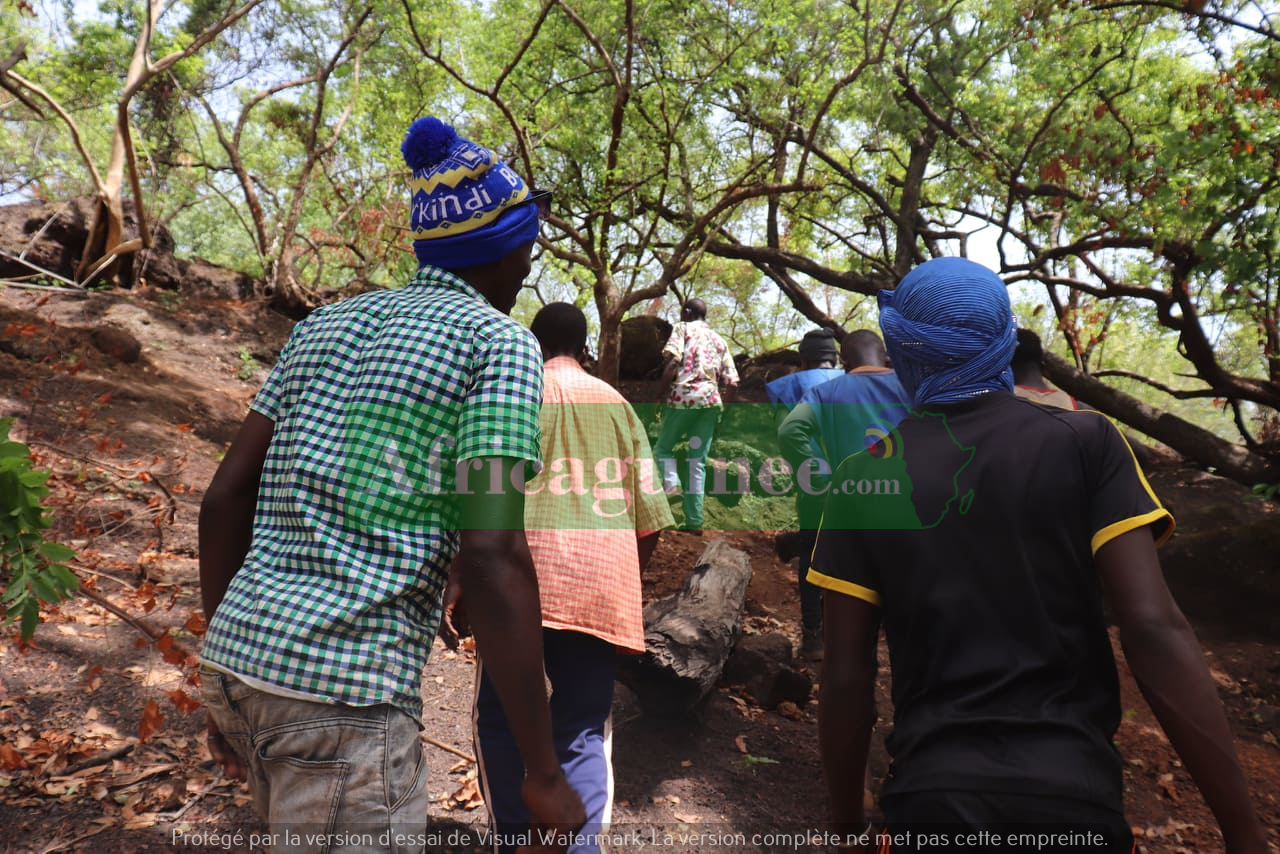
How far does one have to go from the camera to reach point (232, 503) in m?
1.54

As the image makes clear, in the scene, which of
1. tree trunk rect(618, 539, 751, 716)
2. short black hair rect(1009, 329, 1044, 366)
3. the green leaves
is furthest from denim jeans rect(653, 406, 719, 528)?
the green leaves

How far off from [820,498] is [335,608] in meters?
3.89

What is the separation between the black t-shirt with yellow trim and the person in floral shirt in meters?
5.32

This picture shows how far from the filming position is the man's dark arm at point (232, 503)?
1.53 metres

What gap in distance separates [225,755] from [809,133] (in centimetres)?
620

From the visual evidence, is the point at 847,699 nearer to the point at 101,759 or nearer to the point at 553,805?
the point at 553,805

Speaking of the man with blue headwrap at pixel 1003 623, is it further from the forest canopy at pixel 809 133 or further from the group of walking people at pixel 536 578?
the forest canopy at pixel 809 133

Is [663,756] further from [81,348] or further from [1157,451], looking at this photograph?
[1157,451]

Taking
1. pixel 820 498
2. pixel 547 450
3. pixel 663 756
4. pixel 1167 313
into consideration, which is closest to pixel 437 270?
pixel 547 450

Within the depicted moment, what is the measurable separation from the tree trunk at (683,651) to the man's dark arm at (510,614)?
2.17 meters

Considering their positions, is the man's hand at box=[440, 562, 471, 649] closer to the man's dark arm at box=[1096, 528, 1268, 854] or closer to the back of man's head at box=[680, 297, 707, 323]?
the man's dark arm at box=[1096, 528, 1268, 854]

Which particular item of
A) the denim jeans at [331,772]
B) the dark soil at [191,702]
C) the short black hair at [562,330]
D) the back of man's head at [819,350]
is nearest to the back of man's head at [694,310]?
the back of man's head at [819,350]

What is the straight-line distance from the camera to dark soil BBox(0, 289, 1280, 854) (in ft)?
9.56

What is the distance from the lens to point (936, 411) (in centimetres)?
152
